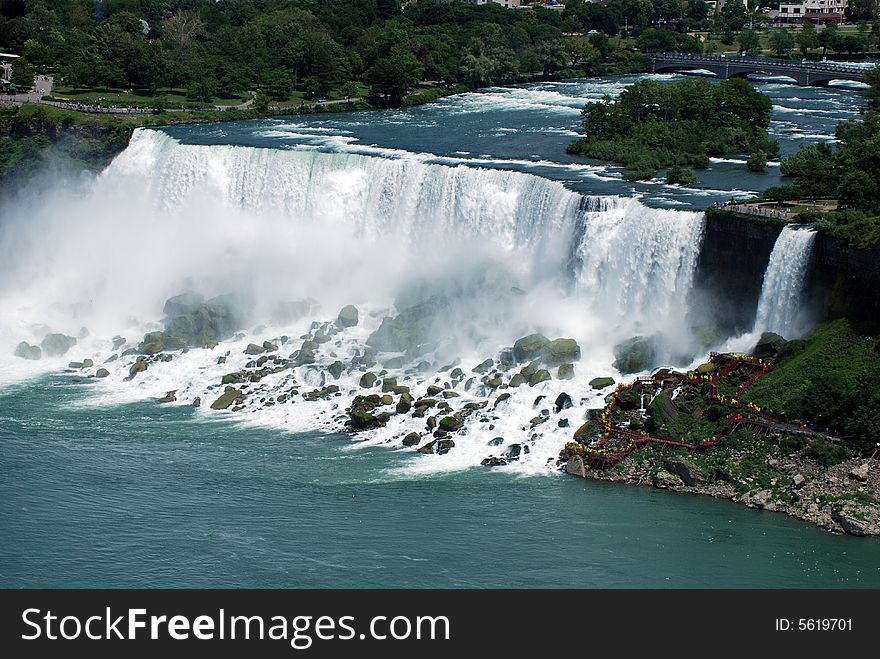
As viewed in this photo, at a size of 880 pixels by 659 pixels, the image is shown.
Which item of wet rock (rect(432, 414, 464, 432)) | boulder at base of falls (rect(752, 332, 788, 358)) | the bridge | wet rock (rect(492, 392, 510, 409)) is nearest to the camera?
wet rock (rect(432, 414, 464, 432))

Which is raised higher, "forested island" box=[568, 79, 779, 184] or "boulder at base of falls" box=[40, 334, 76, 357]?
"forested island" box=[568, 79, 779, 184]

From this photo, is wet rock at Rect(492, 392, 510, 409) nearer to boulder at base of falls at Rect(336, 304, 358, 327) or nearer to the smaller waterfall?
the smaller waterfall

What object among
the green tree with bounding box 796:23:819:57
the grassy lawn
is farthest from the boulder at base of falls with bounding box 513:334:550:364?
the green tree with bounding box 796:23:819:57

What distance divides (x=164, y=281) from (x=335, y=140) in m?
14.4

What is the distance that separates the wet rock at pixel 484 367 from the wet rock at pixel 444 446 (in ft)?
16.0

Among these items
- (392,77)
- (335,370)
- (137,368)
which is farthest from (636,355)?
(392,77)

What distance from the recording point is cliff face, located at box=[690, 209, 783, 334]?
149ft

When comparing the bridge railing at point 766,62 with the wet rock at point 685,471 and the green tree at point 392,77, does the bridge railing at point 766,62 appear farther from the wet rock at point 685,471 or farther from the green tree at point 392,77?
the wet rock at point 685,471

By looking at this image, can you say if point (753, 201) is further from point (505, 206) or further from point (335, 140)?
point (335, 140)

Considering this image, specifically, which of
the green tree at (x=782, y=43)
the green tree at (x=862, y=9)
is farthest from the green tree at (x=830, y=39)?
Result: the green tree at (x=862, y=9)

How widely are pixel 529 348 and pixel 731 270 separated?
7048 mm

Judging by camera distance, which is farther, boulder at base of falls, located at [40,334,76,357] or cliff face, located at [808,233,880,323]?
boulder at base of falls, located at [40,334,76,357]

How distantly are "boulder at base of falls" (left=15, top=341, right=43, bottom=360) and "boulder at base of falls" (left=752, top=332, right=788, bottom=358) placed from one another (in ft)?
83.2

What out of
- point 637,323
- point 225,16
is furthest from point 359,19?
point 637,323
